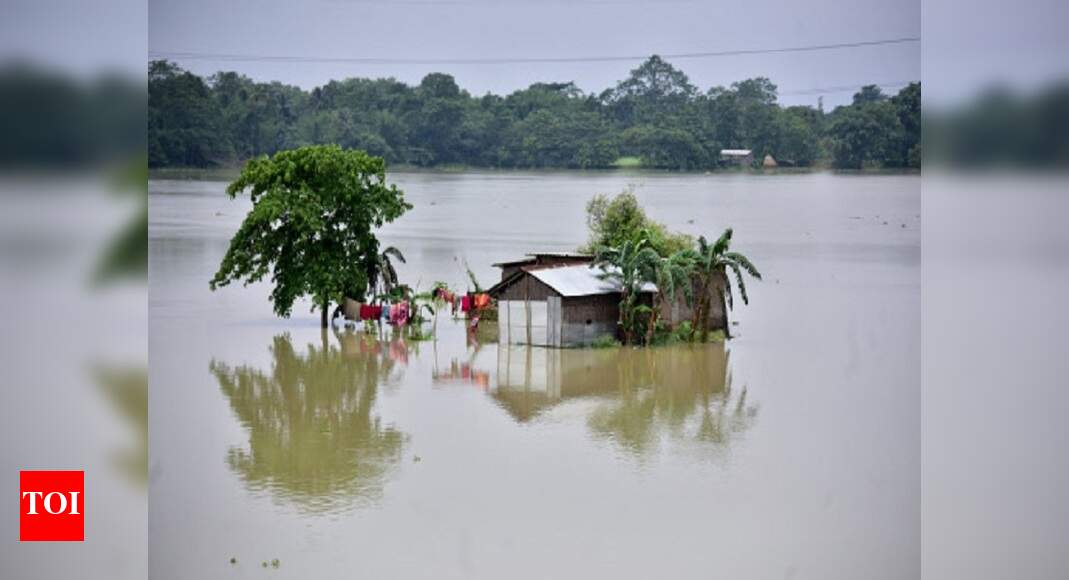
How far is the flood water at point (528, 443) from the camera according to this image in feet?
14.1

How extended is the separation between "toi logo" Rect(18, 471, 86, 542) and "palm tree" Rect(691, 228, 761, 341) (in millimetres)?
5003

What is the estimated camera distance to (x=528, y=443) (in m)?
5.63

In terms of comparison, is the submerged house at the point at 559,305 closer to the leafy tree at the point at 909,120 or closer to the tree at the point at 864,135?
the leafy tree at the point at 909,120

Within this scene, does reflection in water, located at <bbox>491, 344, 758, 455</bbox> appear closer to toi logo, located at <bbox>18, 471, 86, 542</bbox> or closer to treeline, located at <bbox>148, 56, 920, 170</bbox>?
toi logo, located at <bbox>18, 471, 86, 542</bbox>

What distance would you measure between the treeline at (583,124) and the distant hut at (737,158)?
92mm

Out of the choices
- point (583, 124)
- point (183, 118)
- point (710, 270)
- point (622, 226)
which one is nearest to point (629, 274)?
point (710, 270)

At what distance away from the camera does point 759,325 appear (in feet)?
29.2

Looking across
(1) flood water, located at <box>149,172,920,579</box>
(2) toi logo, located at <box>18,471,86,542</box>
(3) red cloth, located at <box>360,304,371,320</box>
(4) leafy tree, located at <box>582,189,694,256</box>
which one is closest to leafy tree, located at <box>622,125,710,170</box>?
(1) flood water, located at <box>149,172,920,579</box>

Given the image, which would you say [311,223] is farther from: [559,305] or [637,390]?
[637,390]

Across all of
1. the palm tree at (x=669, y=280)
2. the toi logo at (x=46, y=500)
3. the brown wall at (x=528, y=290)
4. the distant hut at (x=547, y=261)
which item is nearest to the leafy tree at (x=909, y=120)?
the distant hut at (x=547, y=261)

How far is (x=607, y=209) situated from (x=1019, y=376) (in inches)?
233

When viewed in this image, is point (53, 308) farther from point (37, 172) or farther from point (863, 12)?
point (863, 12)

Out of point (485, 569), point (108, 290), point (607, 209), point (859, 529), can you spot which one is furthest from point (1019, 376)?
point (607, 209)

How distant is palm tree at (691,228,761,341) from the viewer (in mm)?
8047
